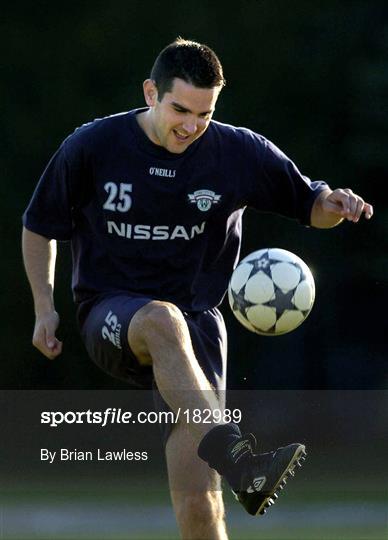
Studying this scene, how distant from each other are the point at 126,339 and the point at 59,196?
0.82m

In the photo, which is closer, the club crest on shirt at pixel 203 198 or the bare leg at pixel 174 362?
the bare leg at pixel 174 362

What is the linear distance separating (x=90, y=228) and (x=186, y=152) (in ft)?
1.76

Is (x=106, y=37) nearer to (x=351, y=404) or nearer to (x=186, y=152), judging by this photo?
(x=351, y=404)

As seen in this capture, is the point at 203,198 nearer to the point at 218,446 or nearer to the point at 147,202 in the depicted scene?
the point at 147,202

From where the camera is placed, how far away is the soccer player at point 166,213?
5.64 meters

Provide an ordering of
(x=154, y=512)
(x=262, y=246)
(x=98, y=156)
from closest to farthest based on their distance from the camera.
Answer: (x=98, y=156) < (x=154, y=512) < (x=262, y=246)

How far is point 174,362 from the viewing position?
16.9ft

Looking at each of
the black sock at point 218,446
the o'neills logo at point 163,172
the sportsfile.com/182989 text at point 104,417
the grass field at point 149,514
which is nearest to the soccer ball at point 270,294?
the o'neills logo at point 163,172

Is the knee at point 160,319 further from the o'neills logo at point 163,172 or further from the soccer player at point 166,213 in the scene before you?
the o'neills logo at point 163,172

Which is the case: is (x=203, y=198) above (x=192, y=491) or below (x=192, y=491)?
above

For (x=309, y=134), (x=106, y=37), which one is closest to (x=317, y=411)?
(x=309, y=134)

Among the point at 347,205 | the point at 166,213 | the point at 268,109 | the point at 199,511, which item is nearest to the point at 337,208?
the point at 347,205

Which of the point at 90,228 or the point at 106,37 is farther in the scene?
the point at 106,37

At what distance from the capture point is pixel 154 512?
30.4ft
